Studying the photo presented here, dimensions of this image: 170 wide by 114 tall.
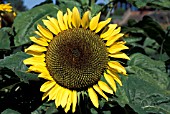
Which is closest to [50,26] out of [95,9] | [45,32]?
[45,32]

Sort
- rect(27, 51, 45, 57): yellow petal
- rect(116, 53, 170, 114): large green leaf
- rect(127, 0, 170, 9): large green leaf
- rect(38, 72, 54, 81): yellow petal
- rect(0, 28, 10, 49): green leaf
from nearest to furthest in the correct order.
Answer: rect(38, 72, 54, 81): yellow petal, rect(27, 51, 45, 57): yellow petal, rect(116, 53, 170, 114): large green leaf, rect(0, 28, 10, 49): green leaf, rect(127, 0, 170, 9): large green leaf

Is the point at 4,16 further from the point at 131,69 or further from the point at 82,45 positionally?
the point at 82,45

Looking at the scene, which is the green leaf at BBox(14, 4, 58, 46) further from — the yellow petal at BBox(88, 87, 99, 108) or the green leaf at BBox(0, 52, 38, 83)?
the yellow petal at BBox(88, 87, 99, 108)

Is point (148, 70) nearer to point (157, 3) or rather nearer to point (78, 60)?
point (157, 3)

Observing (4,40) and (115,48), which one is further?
(4,40)

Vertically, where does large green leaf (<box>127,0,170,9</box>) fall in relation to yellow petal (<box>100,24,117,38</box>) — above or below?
above

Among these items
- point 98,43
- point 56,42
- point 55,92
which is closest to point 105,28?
point 98,43

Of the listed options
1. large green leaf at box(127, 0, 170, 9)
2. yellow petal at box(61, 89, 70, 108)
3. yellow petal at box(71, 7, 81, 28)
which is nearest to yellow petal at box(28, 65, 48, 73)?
yellow petal at box(61, 89, 70, 108)

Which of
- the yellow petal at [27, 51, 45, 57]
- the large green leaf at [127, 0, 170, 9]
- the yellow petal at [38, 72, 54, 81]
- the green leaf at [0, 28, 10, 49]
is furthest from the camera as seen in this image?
the large green leaf at [127, 0, 170, 9]
